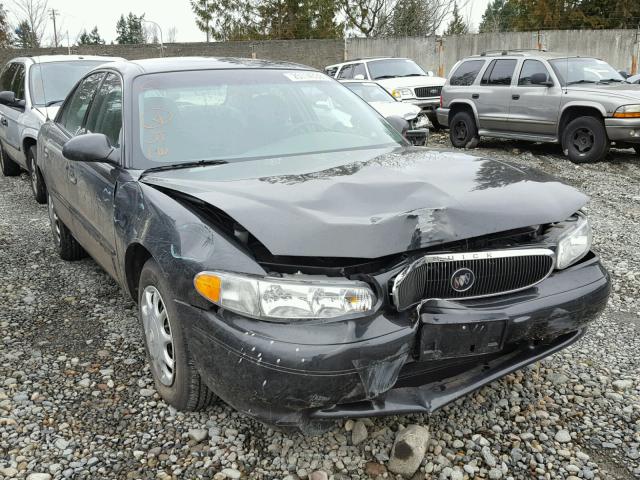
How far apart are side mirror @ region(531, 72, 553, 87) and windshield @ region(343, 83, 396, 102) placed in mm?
2391

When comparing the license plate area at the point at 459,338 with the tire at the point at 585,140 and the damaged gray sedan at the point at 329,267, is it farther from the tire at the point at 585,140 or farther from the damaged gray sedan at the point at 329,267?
the tire at the point at 585,140

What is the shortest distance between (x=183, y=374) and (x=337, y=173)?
44.8 inches

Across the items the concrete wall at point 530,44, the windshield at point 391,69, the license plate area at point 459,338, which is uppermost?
the concrete wall at point 530,44

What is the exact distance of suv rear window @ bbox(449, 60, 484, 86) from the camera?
11.5 meters

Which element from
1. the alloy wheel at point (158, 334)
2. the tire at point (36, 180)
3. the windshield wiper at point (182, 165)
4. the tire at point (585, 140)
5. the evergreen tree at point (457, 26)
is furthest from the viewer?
the evergreen tree at point (457, 26)

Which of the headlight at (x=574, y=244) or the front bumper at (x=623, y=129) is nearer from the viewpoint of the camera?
the headlight at (x=574, y=244)

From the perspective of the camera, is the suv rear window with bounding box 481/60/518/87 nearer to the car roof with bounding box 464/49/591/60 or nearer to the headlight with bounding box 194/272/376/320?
the car roof with bounding box 464/49/591/60

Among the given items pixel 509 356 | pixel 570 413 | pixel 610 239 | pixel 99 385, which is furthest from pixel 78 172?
pixel 610 239

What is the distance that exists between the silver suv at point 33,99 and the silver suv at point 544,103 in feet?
21.8

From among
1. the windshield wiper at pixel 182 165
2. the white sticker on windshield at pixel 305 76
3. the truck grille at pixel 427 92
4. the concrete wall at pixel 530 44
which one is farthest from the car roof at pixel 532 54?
the concrete wall at pixel 530 44

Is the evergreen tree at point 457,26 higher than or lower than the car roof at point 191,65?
higher

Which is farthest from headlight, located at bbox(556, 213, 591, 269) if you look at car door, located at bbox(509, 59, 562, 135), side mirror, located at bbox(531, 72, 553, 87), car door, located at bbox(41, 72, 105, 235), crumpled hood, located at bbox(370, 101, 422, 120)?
side mirror, located at bbox(531, 72, 553, 87)

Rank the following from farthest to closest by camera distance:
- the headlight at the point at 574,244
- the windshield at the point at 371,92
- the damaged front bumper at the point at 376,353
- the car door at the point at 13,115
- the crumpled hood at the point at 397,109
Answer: the windshield at the point at 371,92
the crumpled hood at the point at 397,109
the car door at the point at 13,115
the headlight at the point at 574,244
the damaged front bumper at the point at 376,353

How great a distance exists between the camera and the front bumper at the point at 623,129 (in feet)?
28.7
